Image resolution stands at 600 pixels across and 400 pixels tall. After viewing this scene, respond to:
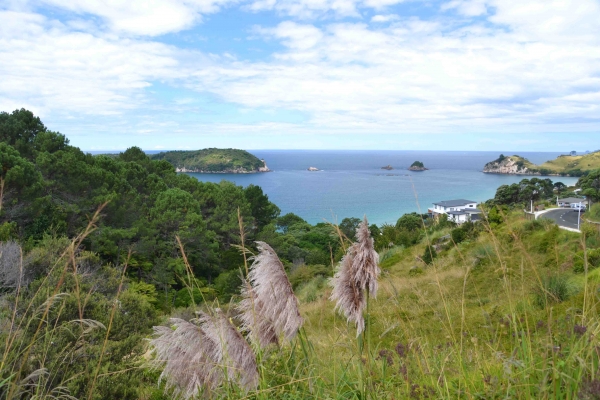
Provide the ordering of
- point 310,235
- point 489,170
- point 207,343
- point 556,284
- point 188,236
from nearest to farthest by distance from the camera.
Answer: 1. point 207,343
2. point 556,284
3. point 188,236
4. point 310,235
5. point 489,170

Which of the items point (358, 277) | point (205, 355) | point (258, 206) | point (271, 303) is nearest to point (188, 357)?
point (205, 355)

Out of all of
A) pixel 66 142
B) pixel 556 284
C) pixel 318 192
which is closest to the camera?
pixel 556 284

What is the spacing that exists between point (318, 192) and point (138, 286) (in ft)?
251

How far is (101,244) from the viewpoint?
68.8ft

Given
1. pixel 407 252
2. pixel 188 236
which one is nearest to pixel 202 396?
pixel 407 252

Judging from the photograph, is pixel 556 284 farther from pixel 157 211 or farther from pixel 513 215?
pixel 157 211

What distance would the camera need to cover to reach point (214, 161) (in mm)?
126062

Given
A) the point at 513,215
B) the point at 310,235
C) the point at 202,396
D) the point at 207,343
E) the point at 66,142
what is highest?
the point at 66,142

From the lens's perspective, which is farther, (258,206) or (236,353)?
(258,206)

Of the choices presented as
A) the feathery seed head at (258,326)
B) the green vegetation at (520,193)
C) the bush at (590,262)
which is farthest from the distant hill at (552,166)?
the feathery seed head at (258,326)

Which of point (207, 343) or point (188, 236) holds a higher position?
point (207, 343)

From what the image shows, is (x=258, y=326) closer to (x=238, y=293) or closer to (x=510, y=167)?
(x=238, y=293)

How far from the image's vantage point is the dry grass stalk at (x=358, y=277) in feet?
5.89

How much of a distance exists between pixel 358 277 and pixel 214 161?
127822 mm
